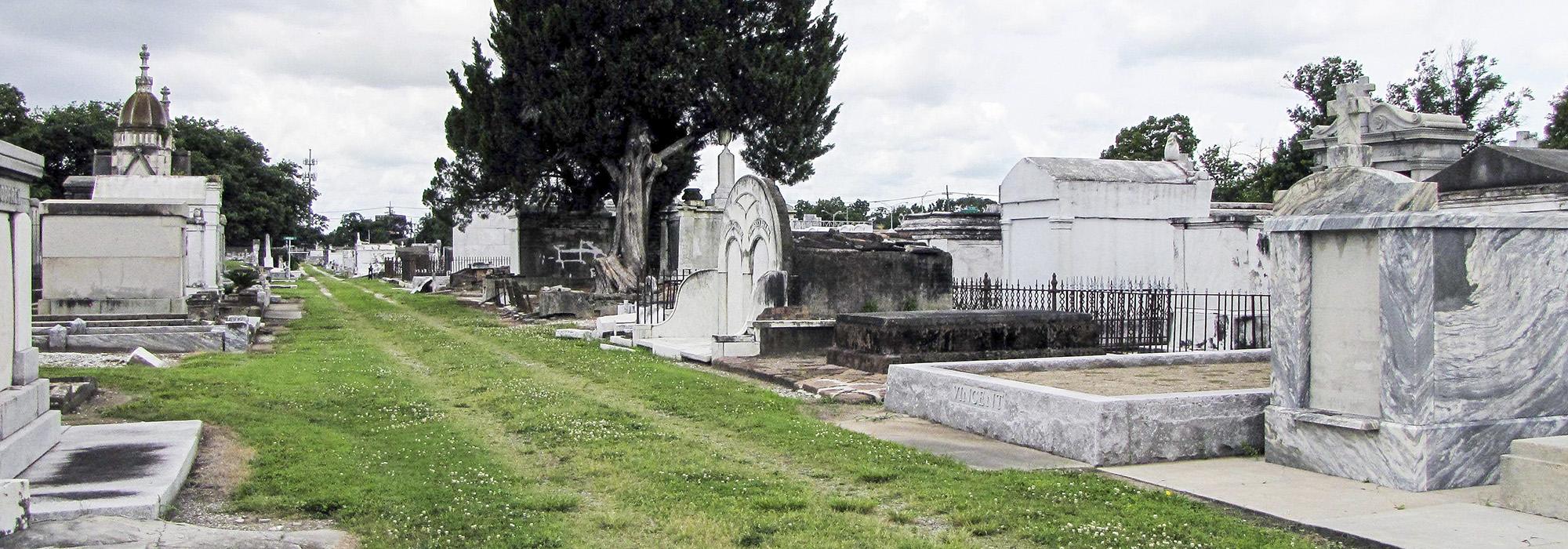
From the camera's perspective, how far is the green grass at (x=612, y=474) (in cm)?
582

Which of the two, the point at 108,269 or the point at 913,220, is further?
the point at 913,220

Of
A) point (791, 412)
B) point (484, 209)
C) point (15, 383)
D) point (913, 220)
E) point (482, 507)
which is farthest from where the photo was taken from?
point (484, 209)

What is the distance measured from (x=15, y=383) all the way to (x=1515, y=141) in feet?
62.8

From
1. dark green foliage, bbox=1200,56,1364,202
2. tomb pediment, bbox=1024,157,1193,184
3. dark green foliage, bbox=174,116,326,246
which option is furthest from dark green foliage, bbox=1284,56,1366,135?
dark green foliage, bbox=174,116,326,246

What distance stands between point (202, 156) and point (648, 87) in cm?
3864

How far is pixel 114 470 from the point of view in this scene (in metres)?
6.66

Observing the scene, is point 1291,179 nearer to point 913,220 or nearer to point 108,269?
point 913,220

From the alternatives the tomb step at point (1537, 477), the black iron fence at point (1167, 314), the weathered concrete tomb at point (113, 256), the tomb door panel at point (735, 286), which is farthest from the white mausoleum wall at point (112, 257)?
the tomb step at point (1537, 477)

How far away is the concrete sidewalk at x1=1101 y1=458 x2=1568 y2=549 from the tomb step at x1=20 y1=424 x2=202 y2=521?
5.46 meters

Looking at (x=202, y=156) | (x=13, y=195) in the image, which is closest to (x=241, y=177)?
(x=202, y=156)

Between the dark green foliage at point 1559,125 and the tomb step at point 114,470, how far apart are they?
32058 mm

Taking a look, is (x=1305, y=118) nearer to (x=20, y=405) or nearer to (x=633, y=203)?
(x=633, y=203)

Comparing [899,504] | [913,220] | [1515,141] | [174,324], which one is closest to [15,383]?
[899,504]

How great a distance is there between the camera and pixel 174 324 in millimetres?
16000
